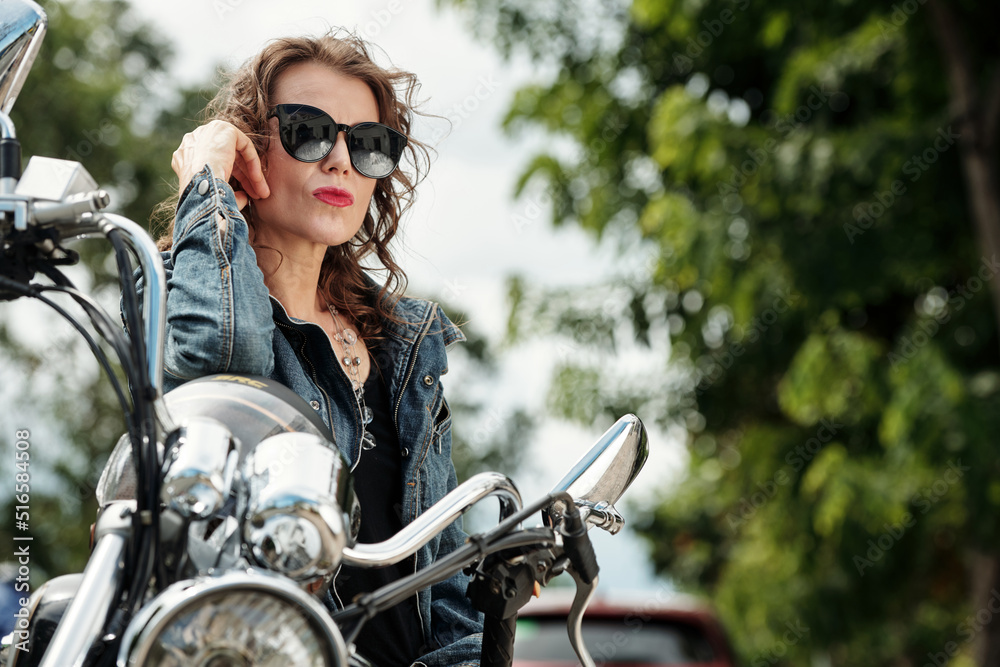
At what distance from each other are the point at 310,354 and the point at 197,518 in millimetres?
857

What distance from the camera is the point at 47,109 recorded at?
35.5 feet

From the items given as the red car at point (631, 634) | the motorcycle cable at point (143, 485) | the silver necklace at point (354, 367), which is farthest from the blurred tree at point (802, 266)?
the motorcycle cable at point (143, 485)

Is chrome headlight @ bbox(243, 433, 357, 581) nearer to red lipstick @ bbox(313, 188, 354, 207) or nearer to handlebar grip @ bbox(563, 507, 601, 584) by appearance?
handlebar grip @ bbox(563, 507, 601, 584)

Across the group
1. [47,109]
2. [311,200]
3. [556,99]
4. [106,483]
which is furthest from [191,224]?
[47,109]

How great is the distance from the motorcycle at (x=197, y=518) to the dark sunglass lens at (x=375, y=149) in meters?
0.69

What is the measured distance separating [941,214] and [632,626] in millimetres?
3501

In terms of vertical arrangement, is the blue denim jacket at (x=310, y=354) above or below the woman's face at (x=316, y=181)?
below

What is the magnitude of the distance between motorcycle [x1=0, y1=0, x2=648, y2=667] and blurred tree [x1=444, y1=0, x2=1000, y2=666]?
600 centimetres

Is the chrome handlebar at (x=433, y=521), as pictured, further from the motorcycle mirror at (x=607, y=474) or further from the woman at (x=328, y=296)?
the woman at (x=328, y=296)

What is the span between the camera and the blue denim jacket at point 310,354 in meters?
1.63

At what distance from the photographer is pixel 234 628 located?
3.31 feet

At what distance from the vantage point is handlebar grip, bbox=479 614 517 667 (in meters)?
1.52

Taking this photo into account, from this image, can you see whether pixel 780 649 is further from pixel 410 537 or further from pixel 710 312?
pixel 410 537

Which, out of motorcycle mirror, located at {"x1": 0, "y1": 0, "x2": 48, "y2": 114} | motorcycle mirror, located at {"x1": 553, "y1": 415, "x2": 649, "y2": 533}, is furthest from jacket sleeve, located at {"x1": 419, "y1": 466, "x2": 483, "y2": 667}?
motorcycle mirror, located at {"x1": 0, "y1": 0, "x2": 48, "y2": 114}
